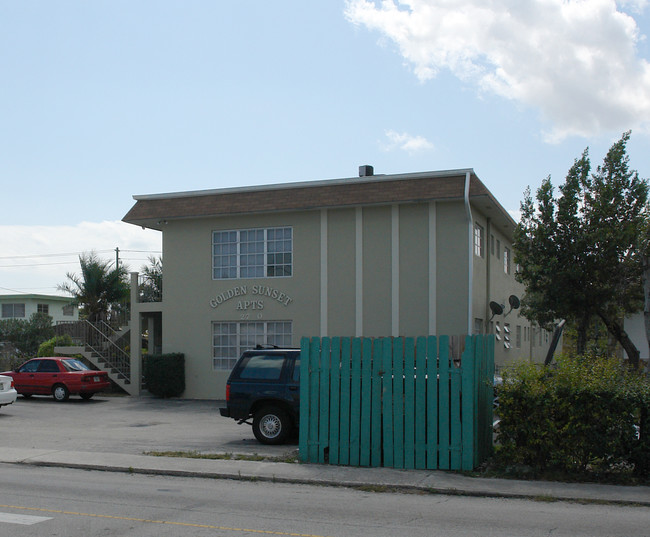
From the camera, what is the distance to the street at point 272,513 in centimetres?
710

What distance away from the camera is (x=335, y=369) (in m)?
10.9

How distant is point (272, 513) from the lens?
7.90 meters

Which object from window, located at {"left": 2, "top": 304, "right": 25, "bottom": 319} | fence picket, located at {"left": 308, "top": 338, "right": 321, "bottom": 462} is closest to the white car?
fence picket, located at {"left": 308, "top": 338, "right": 321, "bottom": 462}

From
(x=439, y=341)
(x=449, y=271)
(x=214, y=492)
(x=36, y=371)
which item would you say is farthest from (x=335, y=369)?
(x=36, y=371)

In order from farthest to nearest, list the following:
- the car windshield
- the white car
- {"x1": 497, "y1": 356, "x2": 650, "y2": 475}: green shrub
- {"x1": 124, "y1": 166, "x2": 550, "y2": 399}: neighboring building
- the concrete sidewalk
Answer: the car windshield < {"x1": 124, "y1": 166, "x2": 550, "y2": 399}: neighboring building < the white car < {"x1": 497, "y1": 356, "x2": 650, "y2": 475}: green shrub < the concrete sidewalk

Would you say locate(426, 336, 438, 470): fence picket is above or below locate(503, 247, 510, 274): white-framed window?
below

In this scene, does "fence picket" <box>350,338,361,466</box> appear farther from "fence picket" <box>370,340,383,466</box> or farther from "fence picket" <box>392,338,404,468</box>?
"fence picket" <box>392,338,404,468</box>

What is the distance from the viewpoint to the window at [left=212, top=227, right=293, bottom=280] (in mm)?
23203

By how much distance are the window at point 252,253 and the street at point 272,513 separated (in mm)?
13719

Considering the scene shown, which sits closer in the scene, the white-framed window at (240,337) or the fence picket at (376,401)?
the fence picket at (376,401)

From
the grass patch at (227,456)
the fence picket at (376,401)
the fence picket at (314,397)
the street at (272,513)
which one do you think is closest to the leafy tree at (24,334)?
the grass patch at (227,456)

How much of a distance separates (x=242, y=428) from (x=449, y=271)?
323 inches

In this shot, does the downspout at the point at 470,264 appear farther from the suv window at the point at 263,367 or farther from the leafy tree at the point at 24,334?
the leafy tree at the point at 24,334

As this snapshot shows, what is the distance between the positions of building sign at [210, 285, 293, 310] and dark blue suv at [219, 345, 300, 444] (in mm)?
9361
